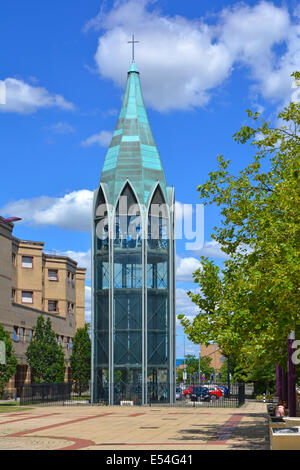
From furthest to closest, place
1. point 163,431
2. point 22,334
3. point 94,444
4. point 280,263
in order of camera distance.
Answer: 1. point 22,334
2. point 163,431
3. point 94,444
4. point 280,263

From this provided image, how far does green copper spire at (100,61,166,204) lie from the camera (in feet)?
189

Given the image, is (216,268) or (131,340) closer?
(216,268)

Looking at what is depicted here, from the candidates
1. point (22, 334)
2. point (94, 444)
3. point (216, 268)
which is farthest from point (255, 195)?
point (22, 334)

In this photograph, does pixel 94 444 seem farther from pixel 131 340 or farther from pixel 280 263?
pixel 131 340

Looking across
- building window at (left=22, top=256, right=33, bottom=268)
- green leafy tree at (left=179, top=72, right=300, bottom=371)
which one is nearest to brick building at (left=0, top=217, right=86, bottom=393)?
building window at (left=22, top=256, right=33, bottom=268)

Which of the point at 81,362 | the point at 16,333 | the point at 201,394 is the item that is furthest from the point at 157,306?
the point at 81,362

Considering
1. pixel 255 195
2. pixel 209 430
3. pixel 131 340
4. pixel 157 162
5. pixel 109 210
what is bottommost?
pixel 209 430

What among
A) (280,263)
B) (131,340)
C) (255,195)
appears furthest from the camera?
(131,340)

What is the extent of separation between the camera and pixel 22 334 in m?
74.9

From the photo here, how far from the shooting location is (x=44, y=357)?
68812mm

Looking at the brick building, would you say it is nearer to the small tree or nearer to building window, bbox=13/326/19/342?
building window, bbox=13/326/19/342

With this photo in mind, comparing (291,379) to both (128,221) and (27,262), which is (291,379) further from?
(27,262)

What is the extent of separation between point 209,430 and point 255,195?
11325 millimetres

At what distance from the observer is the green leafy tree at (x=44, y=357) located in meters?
68.4
